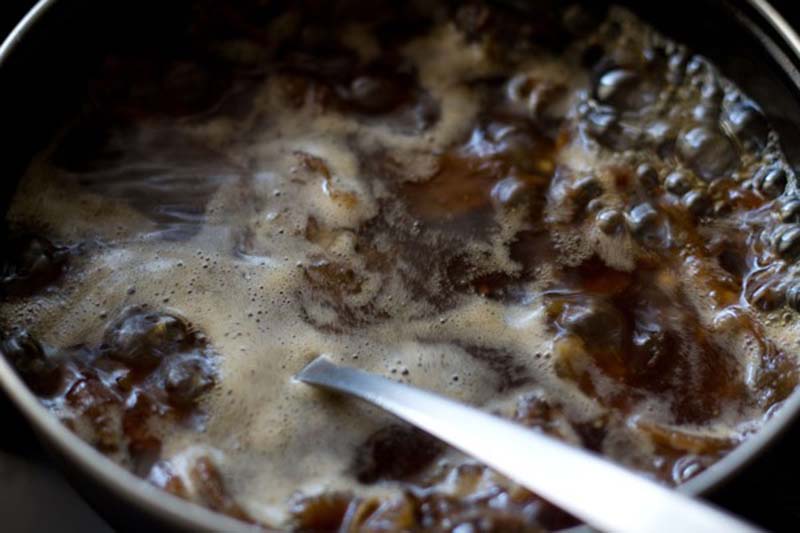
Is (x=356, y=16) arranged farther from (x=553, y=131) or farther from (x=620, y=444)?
(x=620, y=444)

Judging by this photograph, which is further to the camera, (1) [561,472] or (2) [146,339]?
(2) [146,339]

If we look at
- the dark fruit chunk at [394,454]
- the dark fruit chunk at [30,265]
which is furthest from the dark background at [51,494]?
the dark fruit chunk at [394,454]

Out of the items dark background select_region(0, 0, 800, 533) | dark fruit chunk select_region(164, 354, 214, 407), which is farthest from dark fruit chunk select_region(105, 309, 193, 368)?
dark background select_region(0, 0, 800, 533)

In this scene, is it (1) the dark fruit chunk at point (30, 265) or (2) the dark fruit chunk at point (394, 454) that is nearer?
(2) the dark fruit chunk at point (394, 454)

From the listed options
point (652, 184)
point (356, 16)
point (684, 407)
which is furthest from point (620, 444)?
point (356, 16)

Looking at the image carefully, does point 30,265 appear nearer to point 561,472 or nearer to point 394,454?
point 394,454

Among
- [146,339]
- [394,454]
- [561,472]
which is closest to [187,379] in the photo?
[146,339]

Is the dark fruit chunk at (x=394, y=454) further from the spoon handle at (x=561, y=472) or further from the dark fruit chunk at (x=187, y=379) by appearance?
the dark fruit chunk at (x=187, y=379)
